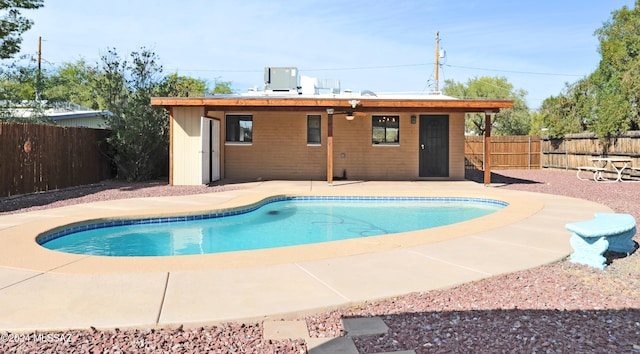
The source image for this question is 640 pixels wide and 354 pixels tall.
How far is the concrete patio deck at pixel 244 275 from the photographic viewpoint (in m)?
3.00

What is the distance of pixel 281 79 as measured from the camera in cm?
1795

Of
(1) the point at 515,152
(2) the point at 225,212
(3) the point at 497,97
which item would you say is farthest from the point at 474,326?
(3) the point at 497,97

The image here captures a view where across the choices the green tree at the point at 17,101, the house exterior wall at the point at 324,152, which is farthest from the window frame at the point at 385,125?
the green tree at the point at 17,101

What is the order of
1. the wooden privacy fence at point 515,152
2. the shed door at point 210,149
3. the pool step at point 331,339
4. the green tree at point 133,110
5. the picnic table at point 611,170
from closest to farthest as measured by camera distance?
1. the pool step at point 331,339
2. the shed door at point 210,149
3. the green tree at point 133,110
4. the picnic table at point 611,170
5. the wooden privacy fence at point 515,152

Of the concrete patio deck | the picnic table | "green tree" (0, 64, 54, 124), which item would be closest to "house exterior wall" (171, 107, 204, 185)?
the concrete patio deck

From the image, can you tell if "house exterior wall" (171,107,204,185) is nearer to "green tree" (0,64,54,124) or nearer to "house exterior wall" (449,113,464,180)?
"green tree" (0,64,54,124)

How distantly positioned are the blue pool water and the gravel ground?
3.41 m

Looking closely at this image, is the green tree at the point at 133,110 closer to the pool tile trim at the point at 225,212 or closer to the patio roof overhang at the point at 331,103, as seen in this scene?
the patio roof overhang at the point at 331,103

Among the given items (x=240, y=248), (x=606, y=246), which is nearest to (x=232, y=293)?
(x=240, y=248)

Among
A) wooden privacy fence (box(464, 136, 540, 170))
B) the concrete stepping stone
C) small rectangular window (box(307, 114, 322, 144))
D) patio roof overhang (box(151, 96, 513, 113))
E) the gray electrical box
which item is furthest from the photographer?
wooden privacy fence (box(464, 136, 540, 170))

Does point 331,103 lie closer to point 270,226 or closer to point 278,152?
point 278,152

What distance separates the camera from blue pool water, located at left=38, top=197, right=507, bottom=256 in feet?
20.6

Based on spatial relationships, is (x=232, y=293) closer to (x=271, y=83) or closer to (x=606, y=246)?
(x=606, y=246)

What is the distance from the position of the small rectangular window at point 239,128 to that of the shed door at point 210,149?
97cm
